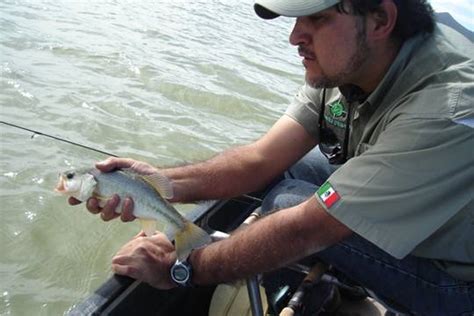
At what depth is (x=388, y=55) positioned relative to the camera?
7.29 feet

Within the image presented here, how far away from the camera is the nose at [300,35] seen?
7.07 feet

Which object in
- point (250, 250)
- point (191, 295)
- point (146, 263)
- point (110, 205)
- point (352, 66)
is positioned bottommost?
point (191, 295)

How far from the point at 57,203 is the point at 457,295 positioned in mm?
3057

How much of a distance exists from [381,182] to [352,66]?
0.57m

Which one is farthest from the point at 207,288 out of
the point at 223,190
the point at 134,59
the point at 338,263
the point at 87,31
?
the point at 87,31

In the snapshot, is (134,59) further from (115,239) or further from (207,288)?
(207,288)

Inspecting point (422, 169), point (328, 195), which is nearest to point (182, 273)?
point (328, 195)

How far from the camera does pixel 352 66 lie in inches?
86.1

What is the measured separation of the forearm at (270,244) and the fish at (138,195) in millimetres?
78

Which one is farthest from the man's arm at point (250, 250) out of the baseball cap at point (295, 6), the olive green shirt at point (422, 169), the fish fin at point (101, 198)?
the baseball cap at point (295, 6)

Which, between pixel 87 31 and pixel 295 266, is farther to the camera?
pixel 87 31

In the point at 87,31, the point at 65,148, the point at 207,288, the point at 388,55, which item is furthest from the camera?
the point at 87,31

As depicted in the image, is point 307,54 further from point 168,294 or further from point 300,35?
point 168,294

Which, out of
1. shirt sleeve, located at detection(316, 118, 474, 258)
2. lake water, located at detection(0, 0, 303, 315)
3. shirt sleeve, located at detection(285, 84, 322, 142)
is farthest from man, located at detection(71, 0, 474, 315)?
lake water, located at detection(0, 0, 303, 315)
